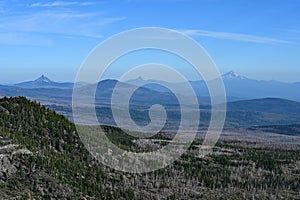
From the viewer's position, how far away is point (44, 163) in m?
77.8

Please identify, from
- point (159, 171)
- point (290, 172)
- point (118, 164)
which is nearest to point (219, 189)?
point (159, 171)

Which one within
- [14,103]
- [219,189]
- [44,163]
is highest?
[14,103]

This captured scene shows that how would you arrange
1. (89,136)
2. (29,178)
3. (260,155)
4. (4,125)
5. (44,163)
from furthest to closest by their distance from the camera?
(260,155) → (89,136) → (4,125) → (44,163) → (29,178)

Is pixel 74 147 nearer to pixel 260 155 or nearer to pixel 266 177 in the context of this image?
pixel 266 177

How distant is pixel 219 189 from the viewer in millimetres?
97750

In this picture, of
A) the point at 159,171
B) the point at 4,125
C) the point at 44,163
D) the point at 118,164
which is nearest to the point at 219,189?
the point at 159,171

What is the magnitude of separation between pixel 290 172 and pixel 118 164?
1896 inches

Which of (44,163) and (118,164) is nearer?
(44,163)

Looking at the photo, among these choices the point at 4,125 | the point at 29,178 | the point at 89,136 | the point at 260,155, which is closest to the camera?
the point at 29,178

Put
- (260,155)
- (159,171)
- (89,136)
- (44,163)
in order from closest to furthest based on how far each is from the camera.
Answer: (44,163) < (159,171) < (89,136) < (260,155)

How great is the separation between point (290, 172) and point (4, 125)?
74.8m

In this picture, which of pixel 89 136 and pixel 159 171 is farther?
pixel 89 136

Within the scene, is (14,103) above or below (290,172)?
above

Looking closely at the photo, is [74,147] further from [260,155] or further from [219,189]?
[260,155]
